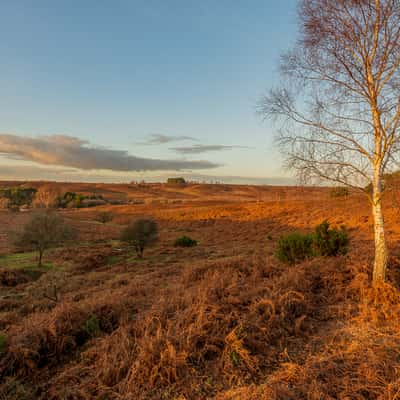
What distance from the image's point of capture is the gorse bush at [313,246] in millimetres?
10680

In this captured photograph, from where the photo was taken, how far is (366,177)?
6.05 m

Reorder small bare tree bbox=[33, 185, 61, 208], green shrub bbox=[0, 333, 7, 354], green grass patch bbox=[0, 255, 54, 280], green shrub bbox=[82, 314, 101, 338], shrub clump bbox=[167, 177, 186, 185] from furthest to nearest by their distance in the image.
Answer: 1. shrub clump bbox=[167, 177, 186, 185]
2. small bare tree bbox=[33, 185, 61, 208]
3. green grass patch bbox=[0, 255, 54, 280]
4. green shrub bbox=[82, 314, 101, 338]
5. green shrub bbox=[0, 333, 7, 354]

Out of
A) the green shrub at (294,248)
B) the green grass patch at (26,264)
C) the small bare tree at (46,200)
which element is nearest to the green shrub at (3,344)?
the green shrub at (294,248)

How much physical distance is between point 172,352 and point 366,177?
18.7 feet

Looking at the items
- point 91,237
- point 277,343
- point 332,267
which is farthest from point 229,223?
point 277,343

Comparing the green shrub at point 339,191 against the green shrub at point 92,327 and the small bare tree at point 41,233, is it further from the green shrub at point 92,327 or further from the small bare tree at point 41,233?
the small bare tree at point 41,233

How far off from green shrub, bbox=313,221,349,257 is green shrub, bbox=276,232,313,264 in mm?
345

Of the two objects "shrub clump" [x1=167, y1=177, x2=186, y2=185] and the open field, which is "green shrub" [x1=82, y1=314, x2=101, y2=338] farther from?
"shrub clump" [x1=167, y1=177, x2=186, y2=185]

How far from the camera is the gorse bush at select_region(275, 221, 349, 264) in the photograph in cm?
1068

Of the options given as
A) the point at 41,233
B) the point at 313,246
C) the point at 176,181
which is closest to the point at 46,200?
the point at 41,233

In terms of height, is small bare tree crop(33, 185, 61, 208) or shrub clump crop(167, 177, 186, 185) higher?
shrub clump crop(167, 177, 186, 185)

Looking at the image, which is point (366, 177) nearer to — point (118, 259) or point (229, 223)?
point (118, 259)

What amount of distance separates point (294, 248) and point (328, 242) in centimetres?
141

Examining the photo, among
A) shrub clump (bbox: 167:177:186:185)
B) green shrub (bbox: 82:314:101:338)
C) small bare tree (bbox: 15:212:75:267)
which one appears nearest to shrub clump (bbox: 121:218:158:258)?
small bare tree (bbox: 15:212:75:267)
